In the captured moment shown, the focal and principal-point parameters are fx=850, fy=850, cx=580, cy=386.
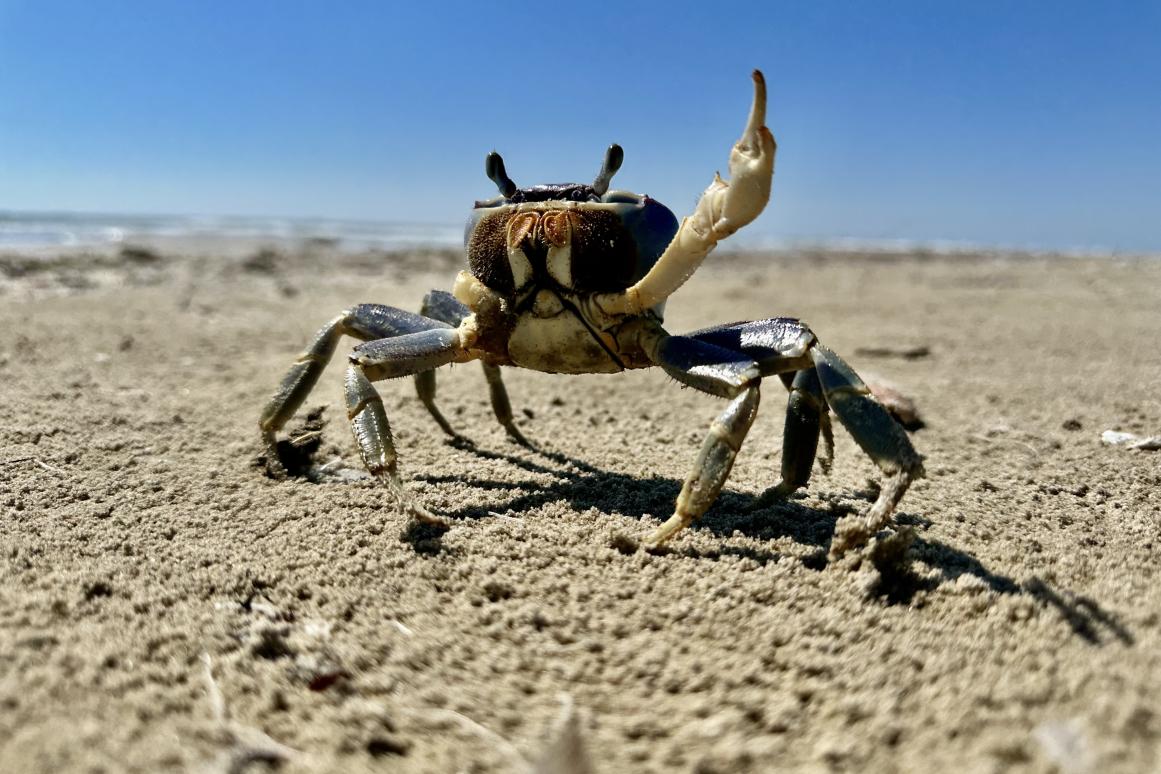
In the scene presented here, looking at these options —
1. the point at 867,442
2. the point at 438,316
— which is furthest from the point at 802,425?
the point at 438,316

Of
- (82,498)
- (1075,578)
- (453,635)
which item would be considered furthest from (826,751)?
(82,498)

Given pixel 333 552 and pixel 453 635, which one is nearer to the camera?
pixel 453 635

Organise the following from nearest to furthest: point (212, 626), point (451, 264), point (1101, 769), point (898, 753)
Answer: point (1101, 769)
point (898, 753)
point (212, 626)
point (451, 264)

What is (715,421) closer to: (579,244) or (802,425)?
(802,425)

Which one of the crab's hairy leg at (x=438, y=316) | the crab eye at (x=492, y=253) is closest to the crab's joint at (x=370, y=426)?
the crab's hairy leg at (x=438, y=316)

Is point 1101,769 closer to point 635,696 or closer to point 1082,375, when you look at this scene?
point 635,696

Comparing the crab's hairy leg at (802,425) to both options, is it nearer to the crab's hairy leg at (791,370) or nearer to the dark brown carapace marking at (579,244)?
the crab's hairy leg at (791,370)

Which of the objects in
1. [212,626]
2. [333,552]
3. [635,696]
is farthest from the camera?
[333,552]

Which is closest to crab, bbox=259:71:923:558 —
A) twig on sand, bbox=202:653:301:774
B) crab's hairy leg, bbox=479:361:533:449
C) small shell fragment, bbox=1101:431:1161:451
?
crab's hairy leg, bbox=479:361:533:449

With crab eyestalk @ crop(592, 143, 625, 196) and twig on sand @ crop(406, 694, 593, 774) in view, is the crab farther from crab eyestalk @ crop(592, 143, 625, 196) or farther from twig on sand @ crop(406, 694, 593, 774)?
twig on sand @ crop(406, 694, 593, 774)
